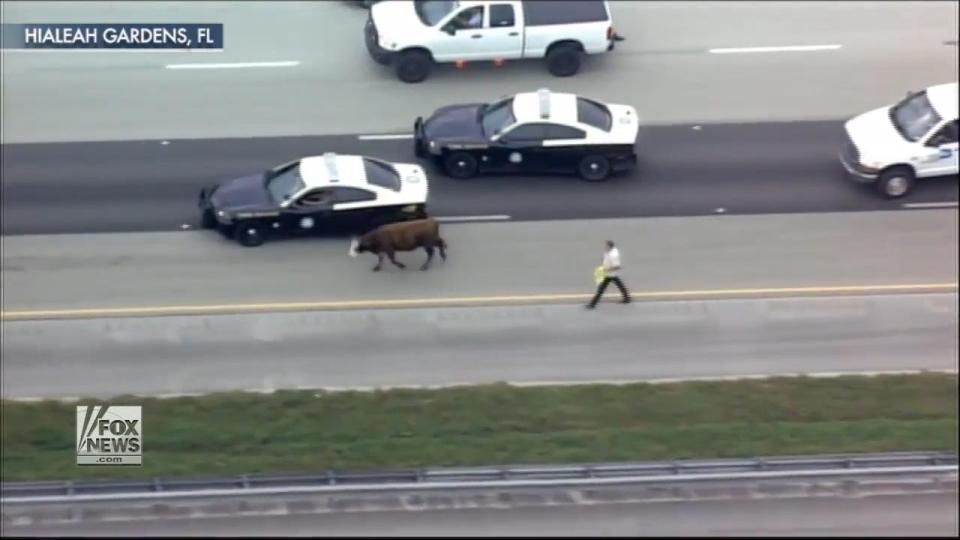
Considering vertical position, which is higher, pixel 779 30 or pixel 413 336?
pixel 779 30

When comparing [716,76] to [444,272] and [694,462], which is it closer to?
[444,272]

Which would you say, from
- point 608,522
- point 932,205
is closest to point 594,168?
point 932,205

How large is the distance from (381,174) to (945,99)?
30.3 feet

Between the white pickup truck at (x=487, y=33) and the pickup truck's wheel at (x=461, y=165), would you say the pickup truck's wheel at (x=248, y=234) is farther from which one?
the white pickup truck at (x=487, y=33)

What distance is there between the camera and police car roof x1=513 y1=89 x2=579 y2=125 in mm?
24281

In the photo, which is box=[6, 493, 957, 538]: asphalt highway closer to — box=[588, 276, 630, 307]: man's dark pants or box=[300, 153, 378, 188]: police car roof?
box=[588, 276, 630, 307]: man's dark pants

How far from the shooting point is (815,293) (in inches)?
875

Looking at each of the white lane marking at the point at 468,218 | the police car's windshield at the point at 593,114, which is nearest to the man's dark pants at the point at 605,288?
the white lane marking at the point at 468,218

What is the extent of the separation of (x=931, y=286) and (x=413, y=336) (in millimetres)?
7740

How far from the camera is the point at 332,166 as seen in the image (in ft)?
76.2

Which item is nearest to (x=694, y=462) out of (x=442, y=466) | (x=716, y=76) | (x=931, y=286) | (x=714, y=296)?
(x=442, y=466)

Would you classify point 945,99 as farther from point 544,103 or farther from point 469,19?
point 469,19

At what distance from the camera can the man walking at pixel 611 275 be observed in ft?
70.3

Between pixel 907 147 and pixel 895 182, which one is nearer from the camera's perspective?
pixel 907 147
